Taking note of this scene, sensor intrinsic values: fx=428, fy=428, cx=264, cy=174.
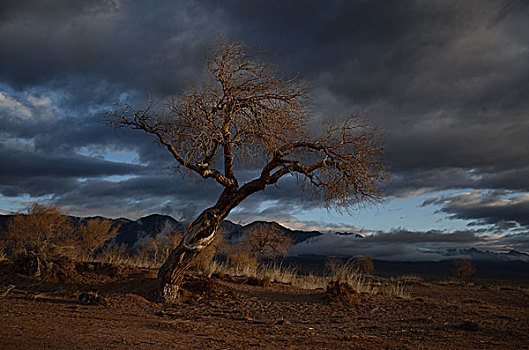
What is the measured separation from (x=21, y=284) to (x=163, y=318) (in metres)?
6.17

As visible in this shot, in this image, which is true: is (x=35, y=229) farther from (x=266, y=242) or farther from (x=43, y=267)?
(x=266, y=242)

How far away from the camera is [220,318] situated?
1029 cm

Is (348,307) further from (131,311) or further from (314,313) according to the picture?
(131,311)

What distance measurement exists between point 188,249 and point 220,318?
2.31m

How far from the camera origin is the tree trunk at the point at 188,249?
38.9ft

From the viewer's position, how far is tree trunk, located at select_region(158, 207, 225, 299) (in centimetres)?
1186

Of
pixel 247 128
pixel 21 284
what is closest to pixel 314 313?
pixel 247 128

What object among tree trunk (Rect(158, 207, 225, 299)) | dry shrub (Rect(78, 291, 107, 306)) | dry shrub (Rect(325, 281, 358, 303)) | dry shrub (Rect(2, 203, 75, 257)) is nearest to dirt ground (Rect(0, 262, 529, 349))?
dry shrub (Rect(78, 291, 107, 306))

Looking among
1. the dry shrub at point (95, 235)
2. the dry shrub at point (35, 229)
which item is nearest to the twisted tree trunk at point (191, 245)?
the dry shrub at point (35, 229)

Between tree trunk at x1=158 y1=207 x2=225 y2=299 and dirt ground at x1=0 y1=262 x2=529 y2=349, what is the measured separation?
20.7 inches

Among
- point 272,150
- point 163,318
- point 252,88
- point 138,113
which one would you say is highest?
point 252,88

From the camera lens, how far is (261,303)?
A: 1232cm

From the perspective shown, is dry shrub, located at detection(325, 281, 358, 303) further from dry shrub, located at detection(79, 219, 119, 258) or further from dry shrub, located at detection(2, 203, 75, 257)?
dry shrub, located at detection(79, 219, 119, 258)

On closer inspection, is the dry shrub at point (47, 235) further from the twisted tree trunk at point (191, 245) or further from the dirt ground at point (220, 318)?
the twisted tree trunk at point (191, 245)
